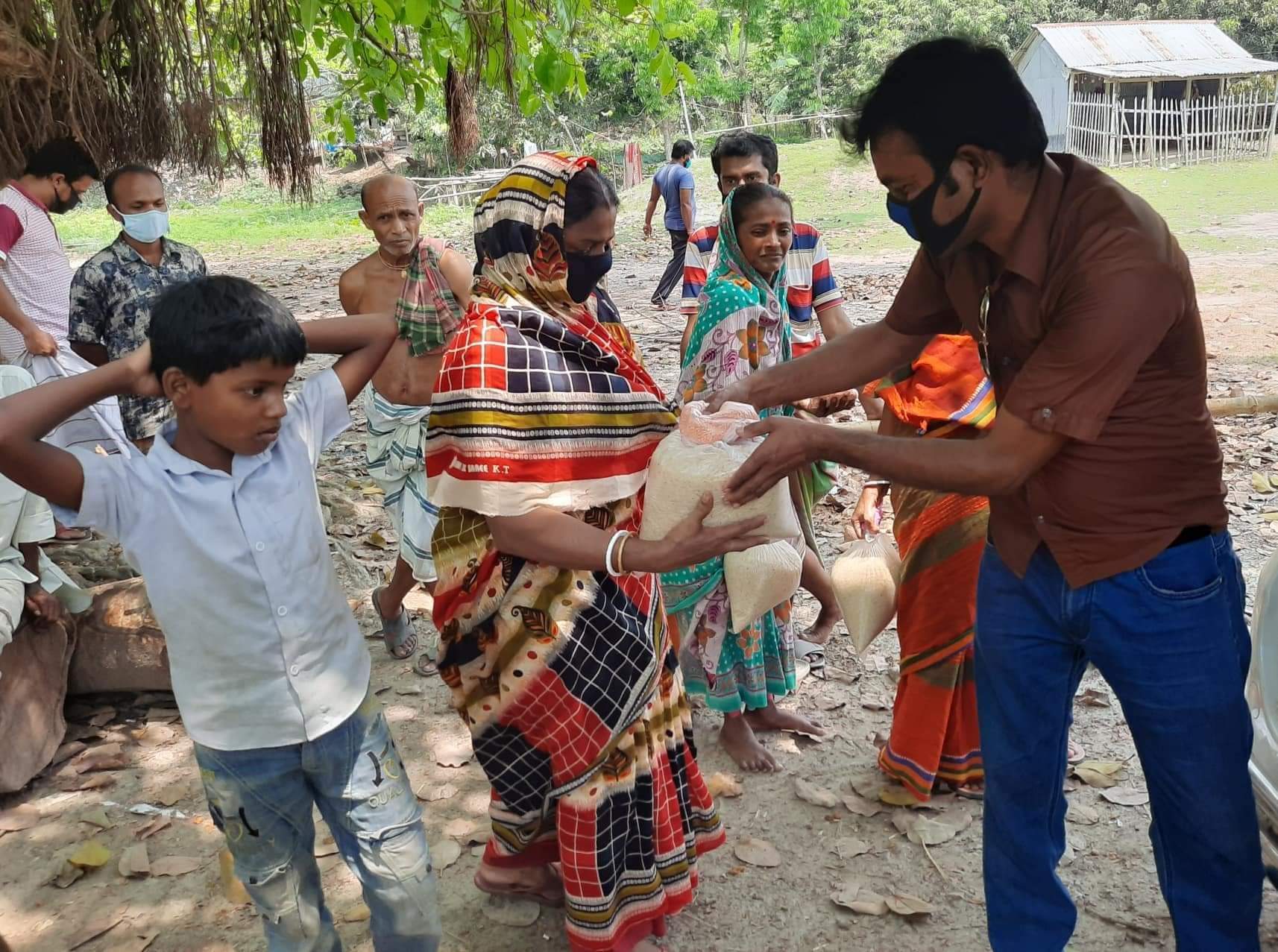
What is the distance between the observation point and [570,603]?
257 cm

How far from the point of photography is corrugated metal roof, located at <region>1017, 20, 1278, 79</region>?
86.8ft

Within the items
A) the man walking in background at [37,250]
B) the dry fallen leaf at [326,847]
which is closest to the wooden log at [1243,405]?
the dry fallen leaf at [326,847]

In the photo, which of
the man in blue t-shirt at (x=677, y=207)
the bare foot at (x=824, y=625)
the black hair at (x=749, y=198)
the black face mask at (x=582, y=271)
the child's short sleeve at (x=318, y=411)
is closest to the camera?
the child's short sleeve at (x=318, y=411)

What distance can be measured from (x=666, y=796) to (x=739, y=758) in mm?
1124

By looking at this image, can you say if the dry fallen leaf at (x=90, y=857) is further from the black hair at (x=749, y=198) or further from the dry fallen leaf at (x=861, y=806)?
the black hair at (x=749, y=198)

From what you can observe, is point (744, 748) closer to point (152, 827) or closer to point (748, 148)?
point (152, 827)

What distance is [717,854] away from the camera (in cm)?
342

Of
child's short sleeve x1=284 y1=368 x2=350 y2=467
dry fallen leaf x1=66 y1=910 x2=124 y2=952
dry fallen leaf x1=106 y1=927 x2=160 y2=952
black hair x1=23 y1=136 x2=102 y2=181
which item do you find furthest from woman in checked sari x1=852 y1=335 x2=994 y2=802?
A: black hair x1=23 y1=136 x2=102 y2=181

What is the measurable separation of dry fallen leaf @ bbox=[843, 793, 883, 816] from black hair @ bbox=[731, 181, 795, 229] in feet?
7.26

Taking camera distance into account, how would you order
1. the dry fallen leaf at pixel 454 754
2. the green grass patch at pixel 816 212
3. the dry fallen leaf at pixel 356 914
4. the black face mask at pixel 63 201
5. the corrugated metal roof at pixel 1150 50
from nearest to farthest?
the dry fallen leaf at pixel 356 914 → the dry fallen leaf at pixel 454 754 → the black face mask at pixel 63 201 → the green grass patch at pixel 816 212 → the corrugated metal roof at pixel 1150 50

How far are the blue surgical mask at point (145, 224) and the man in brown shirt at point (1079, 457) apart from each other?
4.67 metres

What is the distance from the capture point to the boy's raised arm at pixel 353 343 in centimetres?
255

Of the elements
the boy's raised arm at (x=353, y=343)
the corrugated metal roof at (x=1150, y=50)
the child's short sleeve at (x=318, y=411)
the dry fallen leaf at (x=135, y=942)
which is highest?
the corrugated metal roof at (x=1150, y=50)

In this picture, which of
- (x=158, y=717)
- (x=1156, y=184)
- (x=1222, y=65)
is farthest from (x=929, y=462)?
(x=1222, y=65)
